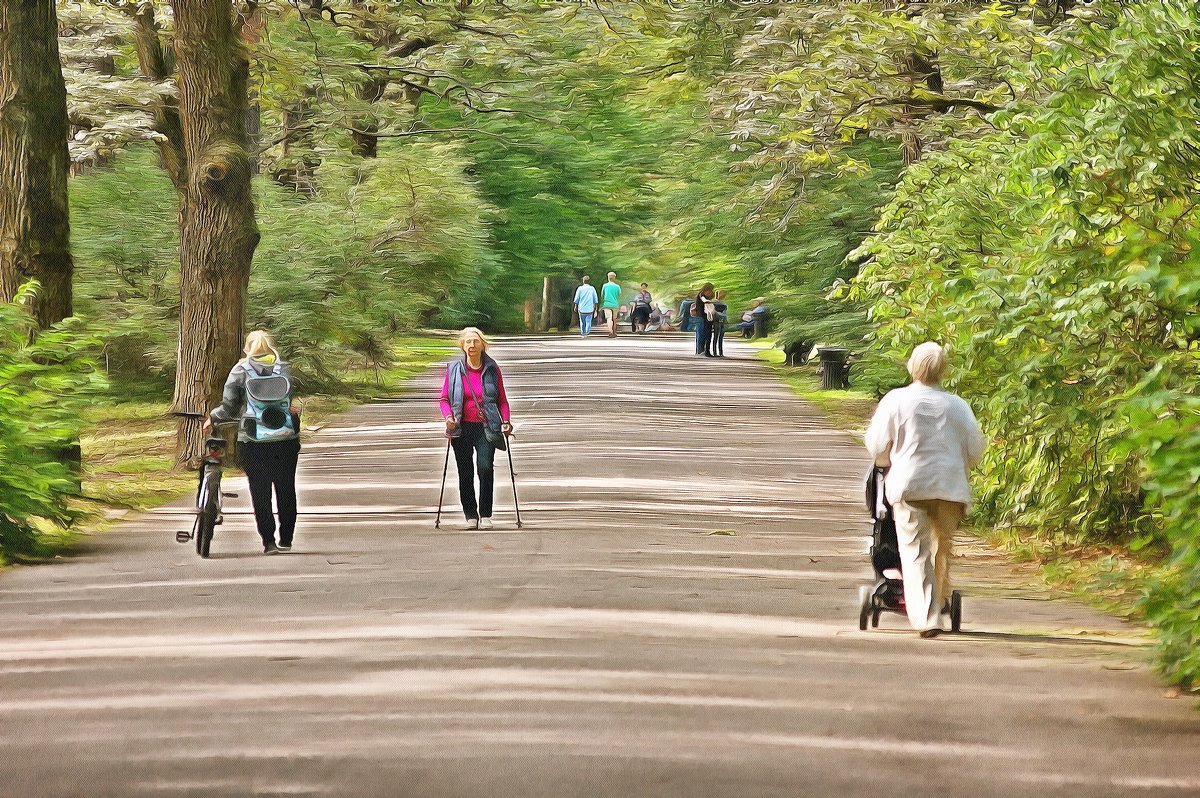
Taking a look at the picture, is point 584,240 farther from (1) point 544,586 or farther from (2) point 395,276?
(1) point 544,586

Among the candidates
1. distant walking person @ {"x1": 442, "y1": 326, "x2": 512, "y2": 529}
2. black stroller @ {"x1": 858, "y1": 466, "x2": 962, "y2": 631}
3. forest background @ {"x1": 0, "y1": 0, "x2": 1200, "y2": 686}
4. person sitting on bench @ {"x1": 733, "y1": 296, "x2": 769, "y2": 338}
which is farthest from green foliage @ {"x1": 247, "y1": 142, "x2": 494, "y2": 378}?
black stroller @ {"x1": 858, "y1": 466, "x2": 962, "y2": 631}

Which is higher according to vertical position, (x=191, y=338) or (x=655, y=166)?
(x=655, y=166)

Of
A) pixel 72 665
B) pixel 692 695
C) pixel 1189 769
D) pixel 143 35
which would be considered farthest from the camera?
pixel 143 35

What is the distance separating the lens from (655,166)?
60.2 meters

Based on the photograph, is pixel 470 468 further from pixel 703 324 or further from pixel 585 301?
pixel 585 301

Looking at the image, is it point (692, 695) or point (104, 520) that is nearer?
point (692, 695)

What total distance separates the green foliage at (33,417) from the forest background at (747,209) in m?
0.03

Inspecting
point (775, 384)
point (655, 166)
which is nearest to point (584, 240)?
point (655, 166)

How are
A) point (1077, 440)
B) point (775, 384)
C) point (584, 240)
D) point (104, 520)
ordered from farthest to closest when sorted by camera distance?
1. point (584, 240)
2. point (775, 384)
3. point (104, 520)
4. point (1077, 440)

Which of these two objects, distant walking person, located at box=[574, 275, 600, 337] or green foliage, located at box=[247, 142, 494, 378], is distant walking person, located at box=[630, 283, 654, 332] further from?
green foliage, located at box=[247, 142, 494, 378]

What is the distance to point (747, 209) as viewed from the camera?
31.4 meters

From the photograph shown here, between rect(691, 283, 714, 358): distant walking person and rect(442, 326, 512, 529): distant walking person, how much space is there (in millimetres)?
29263

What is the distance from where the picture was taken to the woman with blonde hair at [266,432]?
13531 millimetres

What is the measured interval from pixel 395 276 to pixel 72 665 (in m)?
23.3
